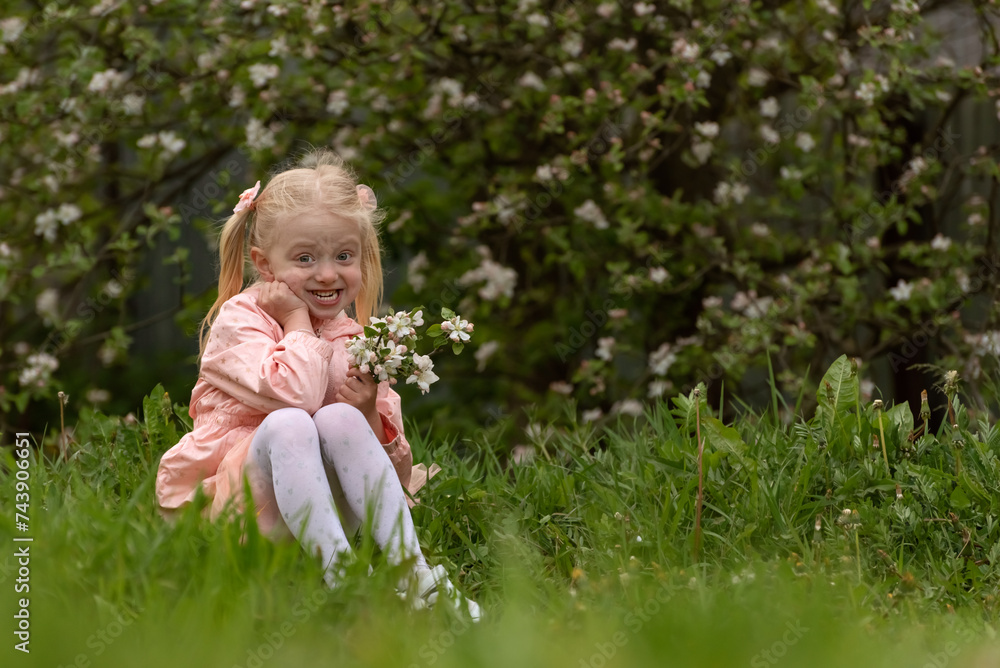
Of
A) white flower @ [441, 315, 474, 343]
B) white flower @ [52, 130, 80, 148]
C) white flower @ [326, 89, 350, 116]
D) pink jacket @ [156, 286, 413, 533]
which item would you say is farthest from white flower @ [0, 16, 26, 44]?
white flower @ [441, 315, 474, 343]

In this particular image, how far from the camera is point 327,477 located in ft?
7.72

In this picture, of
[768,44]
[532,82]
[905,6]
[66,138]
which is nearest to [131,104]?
[66,138]

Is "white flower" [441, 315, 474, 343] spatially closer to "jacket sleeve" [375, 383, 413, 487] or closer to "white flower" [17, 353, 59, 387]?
"jacket sleeve" [375, 383, 413, 487]

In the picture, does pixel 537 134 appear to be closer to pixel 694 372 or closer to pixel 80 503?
pixel 694 372

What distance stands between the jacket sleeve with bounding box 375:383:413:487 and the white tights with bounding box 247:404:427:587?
0.55 ft

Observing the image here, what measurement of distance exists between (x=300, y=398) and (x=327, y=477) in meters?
0.19

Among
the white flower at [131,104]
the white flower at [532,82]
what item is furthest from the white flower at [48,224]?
the white flower at [532,82]

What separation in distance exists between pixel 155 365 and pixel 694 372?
8.76 ft

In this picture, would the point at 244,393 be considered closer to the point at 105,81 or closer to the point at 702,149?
the point at 105,81

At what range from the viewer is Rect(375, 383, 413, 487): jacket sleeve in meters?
2.50

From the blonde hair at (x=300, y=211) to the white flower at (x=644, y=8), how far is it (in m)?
1.79

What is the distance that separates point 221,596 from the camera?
1823 mm

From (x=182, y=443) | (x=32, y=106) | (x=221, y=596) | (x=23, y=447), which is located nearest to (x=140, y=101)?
(x=32, y=106)

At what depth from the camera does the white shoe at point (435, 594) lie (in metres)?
1.98
